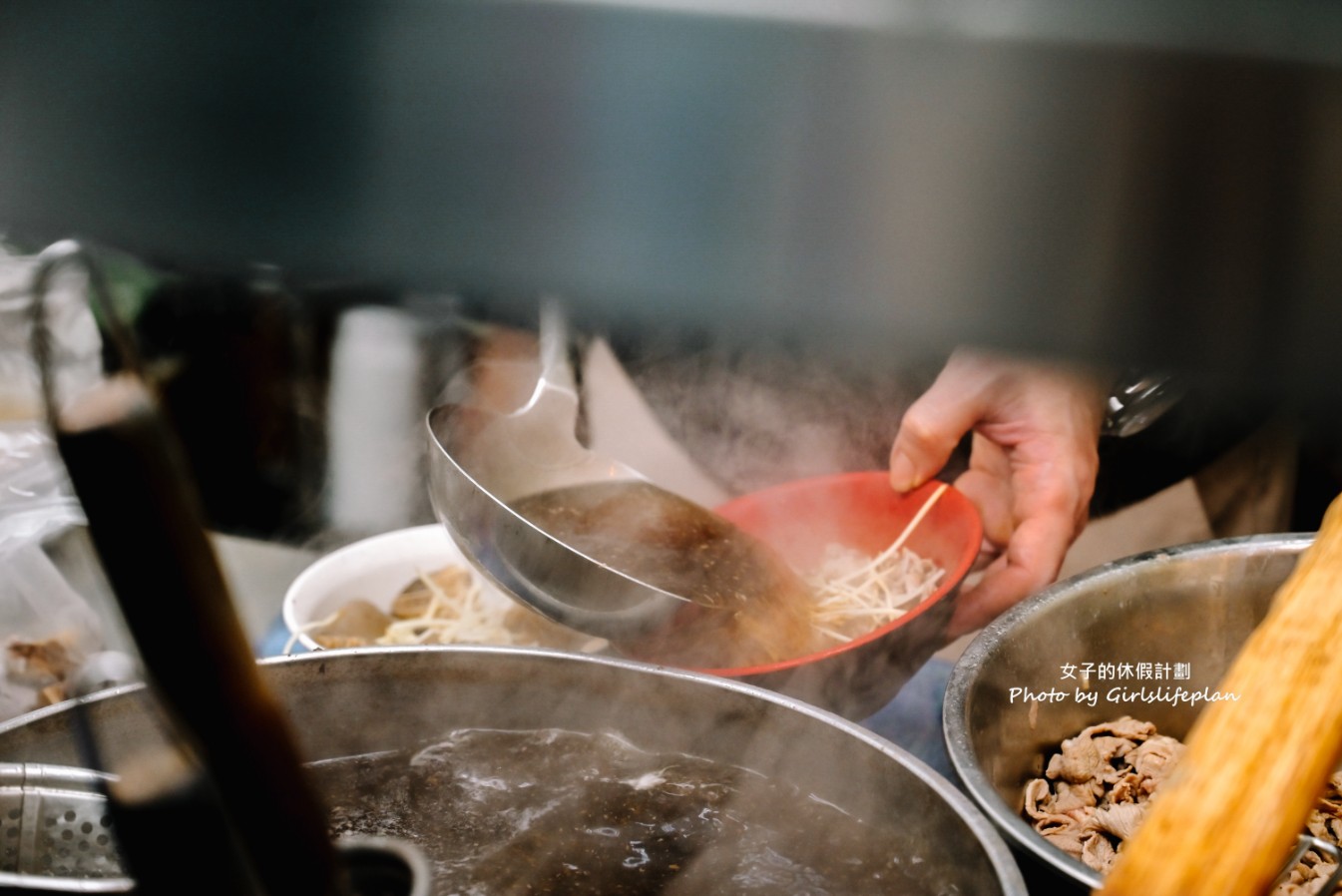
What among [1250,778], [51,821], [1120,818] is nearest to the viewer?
[1250,778]

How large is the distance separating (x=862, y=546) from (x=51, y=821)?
1635 mm

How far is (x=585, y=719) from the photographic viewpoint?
50.1 inches

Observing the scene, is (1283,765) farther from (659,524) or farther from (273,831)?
(659,524)

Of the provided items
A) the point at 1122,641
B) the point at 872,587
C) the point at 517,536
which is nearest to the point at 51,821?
the point at 517,536

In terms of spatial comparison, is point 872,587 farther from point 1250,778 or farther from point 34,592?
point 34,592

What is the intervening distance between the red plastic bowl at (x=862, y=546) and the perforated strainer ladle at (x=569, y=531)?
165 mm

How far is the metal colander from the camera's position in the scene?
2.94ft

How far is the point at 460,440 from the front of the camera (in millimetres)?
1795

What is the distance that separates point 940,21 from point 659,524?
143cm

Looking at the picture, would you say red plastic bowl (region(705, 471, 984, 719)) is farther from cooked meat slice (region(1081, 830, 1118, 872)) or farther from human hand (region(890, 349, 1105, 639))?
cooked meat slice (region(1081, 830, 1118, 872))

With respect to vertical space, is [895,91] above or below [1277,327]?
above

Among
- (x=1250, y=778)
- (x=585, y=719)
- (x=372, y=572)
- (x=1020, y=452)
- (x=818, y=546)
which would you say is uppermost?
(x=1250, y=778)

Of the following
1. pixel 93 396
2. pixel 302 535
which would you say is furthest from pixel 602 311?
pixel 302 535

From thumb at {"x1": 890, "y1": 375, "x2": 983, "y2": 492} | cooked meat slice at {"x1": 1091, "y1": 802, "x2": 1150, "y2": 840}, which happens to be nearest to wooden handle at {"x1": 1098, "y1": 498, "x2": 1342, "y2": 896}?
cooked meat slice at {"x1": 1091, "y1": 802, "x2": 1150, "y2": 840}
